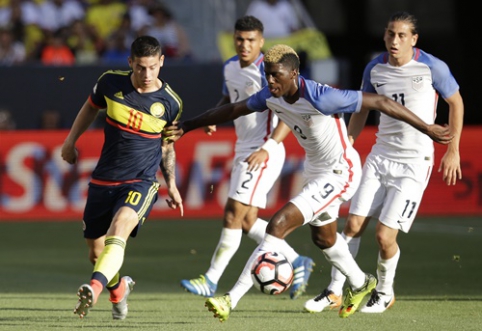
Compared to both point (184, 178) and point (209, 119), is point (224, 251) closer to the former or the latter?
point (209, 119)

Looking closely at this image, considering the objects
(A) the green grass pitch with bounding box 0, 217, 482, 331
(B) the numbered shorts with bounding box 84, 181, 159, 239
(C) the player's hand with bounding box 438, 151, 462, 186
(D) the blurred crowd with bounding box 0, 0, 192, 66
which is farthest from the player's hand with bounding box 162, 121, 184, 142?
(D) the blurred crowd with bounding box 0, 0, 192, 66

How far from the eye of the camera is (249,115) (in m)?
11.2

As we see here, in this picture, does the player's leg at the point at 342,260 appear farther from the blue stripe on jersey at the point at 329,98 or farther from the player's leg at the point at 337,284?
the blue stripe on jersey at the point at 329,98

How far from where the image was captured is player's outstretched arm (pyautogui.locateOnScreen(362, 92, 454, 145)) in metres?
8.30

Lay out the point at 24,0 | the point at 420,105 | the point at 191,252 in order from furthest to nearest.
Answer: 1. the point at 24,0
2. the point at 191,252
3. the point at 420,105

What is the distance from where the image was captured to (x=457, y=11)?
944 inches

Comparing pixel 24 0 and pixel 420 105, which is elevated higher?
pixel 420 105

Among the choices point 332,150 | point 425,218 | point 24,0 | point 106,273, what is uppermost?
point 332,150

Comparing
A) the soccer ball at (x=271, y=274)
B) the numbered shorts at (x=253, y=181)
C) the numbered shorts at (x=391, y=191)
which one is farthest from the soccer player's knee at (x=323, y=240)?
the numbered shorts at (x=253, y=181)

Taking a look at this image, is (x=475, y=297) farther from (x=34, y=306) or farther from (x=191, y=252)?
(x=191, y=252)

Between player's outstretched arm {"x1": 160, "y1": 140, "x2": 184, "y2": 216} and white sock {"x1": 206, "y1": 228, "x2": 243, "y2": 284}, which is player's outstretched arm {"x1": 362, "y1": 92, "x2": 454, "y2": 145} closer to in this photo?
player's outstretched arm {"x1": 160, "y1": 140, "x2": 184, "y2": 216}

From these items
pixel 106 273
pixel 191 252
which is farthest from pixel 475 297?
pixel 191 252

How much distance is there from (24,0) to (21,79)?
8.29 ft

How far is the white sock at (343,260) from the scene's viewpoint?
9.20m
